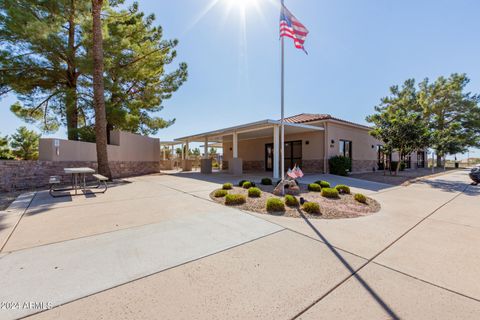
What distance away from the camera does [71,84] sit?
12.1m

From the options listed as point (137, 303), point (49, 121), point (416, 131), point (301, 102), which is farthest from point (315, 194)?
→ point (49, 121)

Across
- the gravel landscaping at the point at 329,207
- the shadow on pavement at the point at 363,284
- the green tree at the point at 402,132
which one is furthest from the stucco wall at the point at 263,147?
the shadow on pavement at the point at 363,284

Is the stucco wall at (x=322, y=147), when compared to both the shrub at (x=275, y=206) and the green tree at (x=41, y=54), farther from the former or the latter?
the green tree at (x=41, y=54)

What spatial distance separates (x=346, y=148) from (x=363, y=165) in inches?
112

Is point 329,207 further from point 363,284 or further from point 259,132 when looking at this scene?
point 259,132

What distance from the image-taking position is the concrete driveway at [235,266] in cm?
184

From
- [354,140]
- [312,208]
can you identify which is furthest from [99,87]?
[354,140]

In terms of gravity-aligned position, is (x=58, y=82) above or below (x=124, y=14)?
below

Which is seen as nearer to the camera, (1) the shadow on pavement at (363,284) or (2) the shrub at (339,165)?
(1) the shadow on pavement at (363,284)

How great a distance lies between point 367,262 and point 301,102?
48.3ft

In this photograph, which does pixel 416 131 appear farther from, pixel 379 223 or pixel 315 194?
pixel 379 223

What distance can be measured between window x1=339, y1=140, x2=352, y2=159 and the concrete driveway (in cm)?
1030

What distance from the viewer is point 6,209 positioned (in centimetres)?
511

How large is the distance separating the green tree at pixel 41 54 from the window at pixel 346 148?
16761mm
